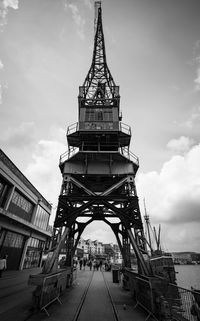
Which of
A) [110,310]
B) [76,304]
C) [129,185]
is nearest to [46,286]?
[76,304]

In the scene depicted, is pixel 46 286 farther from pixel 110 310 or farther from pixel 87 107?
pixel 87 107

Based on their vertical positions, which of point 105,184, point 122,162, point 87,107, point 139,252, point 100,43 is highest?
point 100,43

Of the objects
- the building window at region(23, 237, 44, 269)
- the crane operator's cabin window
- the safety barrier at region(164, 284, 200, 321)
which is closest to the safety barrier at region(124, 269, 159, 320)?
the safety barrier at region(164, 284, 200, 321)

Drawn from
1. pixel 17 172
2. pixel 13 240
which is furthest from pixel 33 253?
pixel 17 172

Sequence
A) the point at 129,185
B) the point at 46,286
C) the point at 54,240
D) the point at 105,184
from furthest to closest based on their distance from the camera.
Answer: the point at 105,184
the point at 129,185
the point at 54,240
the point at 46,286

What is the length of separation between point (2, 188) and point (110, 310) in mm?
13655

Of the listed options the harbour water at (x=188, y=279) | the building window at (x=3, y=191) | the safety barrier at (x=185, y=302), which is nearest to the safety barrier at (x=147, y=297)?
the safety barrier at (x=185, y=302)

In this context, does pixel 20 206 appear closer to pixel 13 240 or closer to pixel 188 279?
pixel 13 240

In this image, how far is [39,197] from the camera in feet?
77.0

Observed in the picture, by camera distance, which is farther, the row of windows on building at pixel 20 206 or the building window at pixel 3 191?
the row of windows on building at pixel 20 206

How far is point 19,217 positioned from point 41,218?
324 inches

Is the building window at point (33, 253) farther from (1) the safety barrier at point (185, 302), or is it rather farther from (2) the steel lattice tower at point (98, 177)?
(1) the safety barrier at point (185, 302)

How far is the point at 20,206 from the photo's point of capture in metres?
18.5

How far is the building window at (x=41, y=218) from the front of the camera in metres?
23.2
